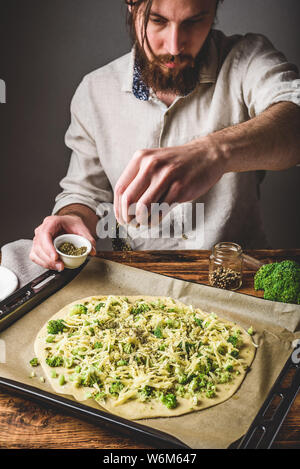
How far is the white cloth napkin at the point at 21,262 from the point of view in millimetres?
2164

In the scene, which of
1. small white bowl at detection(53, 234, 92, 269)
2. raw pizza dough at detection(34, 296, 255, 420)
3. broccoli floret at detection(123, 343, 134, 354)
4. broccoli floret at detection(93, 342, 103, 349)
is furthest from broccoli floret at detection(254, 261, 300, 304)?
small white bowl at detection(53, 234, 92, 269)

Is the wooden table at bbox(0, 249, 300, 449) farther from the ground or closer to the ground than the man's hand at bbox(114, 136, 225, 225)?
closer to the ground

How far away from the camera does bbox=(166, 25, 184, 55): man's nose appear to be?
7.46ft

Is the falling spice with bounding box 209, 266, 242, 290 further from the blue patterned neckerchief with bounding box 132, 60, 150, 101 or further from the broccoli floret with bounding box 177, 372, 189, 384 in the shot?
the blue patterned neckerchief with bounding box 132, 60, 150, 101

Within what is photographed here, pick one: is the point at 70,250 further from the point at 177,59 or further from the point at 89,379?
the point at 177,59

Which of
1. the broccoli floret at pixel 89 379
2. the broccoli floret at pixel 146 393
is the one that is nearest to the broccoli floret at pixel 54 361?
the broccoli floret at pixel 89 379

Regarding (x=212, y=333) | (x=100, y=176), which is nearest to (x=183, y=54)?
(x=100, y=176)

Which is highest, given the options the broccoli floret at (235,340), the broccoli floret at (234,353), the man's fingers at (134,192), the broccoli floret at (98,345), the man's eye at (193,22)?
the man's eye at (193,22)

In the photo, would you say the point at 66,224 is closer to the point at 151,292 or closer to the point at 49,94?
the point at 151,292

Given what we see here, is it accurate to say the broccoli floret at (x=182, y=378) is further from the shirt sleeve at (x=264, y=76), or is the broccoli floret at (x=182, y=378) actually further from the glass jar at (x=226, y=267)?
the shirt sleeve at (x=264, y=76)

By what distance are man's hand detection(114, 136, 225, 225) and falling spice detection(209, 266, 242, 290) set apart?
1.53ft

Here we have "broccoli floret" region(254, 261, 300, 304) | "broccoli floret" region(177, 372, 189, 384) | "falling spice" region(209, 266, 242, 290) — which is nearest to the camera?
"broccoli floret" region(177, 372, 189, 384)

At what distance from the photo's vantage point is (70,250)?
2.16 meters

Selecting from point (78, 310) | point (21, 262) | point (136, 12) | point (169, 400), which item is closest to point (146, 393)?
point (169, 400)
